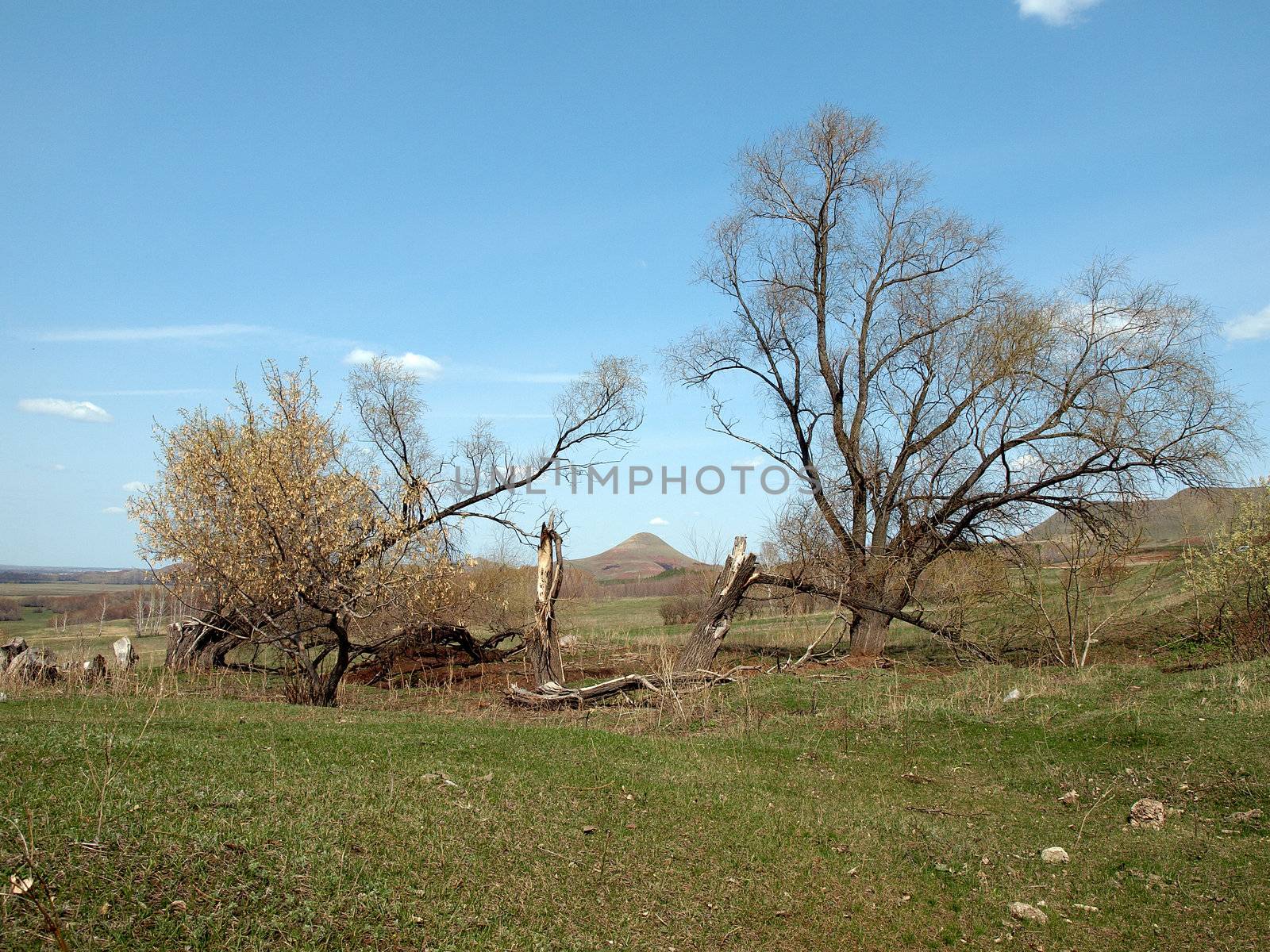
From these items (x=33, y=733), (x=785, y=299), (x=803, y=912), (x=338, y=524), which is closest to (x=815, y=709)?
(x=803, y=912)

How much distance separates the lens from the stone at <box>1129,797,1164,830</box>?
25.2 feet

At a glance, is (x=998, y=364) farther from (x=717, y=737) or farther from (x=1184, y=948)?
(x=1184, y=948)

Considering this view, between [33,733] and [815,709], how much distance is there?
32.7 feet

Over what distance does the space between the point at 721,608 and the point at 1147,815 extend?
33.2ft

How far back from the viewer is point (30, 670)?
14.0 meters

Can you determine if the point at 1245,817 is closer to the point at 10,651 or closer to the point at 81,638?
the point at 10,651

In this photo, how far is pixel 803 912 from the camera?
19.9ft

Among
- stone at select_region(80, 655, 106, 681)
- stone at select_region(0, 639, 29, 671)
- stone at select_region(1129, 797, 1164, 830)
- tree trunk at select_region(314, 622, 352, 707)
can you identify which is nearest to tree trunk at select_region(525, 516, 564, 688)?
tree trunk at select_region(314, 622, 352, 707)

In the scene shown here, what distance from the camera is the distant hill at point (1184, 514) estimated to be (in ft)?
60.7

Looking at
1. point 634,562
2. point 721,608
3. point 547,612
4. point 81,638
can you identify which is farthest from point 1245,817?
point 634,562

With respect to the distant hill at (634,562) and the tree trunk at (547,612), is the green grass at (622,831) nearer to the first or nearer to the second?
the tree trunk at (547,612)

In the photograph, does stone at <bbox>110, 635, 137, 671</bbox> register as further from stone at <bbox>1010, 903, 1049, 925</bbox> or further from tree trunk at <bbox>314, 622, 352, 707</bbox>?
stone at <bbox>1010, 903, 1049, 925</bbox>

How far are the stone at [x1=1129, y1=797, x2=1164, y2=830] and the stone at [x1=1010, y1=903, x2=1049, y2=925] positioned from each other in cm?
229

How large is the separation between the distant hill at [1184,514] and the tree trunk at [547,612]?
10.8m
